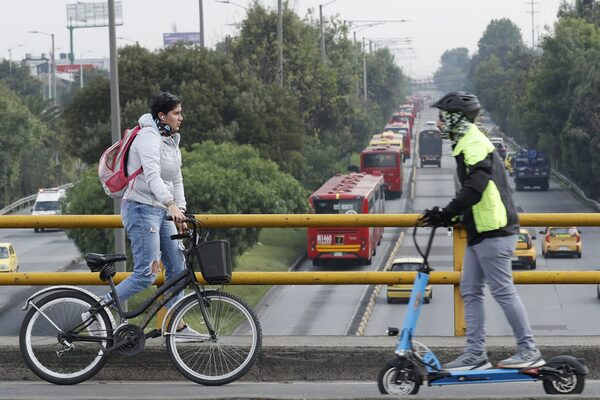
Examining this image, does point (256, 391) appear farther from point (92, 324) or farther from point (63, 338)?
point (63, 338)

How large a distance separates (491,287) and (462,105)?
990 millimetres

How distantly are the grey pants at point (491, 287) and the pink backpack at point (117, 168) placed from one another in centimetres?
209

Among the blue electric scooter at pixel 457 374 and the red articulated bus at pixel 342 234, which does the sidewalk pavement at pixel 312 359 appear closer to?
the blue electric scooter at pixel 457 374

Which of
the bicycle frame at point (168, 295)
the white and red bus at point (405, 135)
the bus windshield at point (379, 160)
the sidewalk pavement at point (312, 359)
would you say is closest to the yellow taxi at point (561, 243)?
the bus windshield at point (379, 160)

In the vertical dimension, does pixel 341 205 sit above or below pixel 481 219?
below

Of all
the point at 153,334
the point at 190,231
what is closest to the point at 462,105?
the point at 190,231

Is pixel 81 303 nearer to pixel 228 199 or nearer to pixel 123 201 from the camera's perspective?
pixel 123 201

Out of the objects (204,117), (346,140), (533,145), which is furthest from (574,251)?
(533,145)

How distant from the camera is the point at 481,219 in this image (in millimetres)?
7551

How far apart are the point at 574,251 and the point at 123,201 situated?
166ft

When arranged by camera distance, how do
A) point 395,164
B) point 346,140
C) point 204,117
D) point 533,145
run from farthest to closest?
point 533,145, point 346,140, point 395,164, point 204,117

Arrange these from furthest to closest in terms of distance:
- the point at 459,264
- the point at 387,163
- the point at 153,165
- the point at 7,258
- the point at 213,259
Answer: the point at 387,163 < the point at 7,258 < the point at 459,264 < the point at 153,165 < the point at 213,259

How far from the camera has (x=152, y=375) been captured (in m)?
8.56

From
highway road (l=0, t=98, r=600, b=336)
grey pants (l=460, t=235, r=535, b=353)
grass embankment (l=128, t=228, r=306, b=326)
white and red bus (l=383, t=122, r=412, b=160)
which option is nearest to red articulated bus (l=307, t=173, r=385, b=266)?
highway road (l=0, t=98, r=600, b=336)
